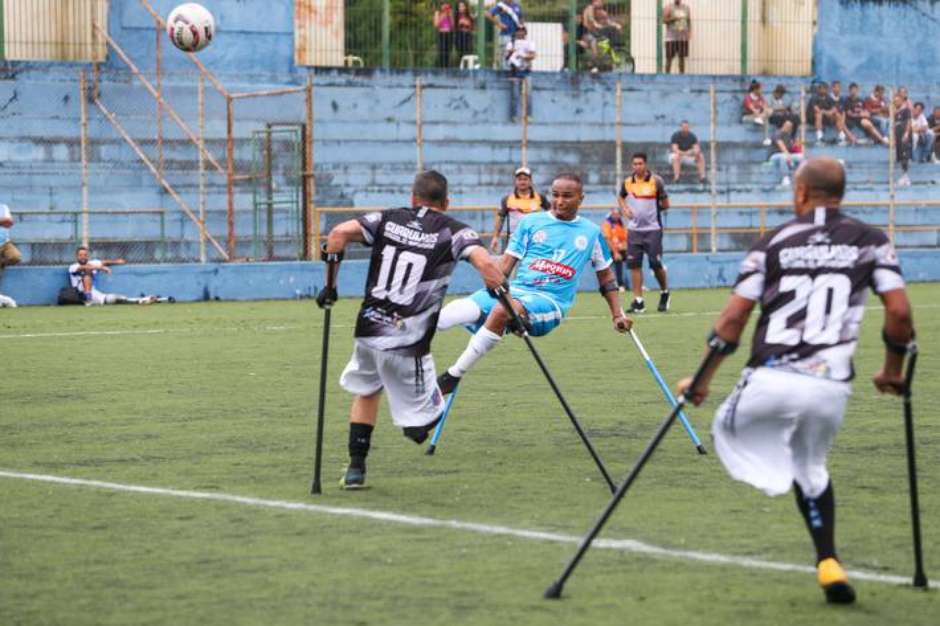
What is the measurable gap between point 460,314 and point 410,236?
2561mm

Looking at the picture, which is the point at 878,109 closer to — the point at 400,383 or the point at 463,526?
the point at 400,383

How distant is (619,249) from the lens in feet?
97.3

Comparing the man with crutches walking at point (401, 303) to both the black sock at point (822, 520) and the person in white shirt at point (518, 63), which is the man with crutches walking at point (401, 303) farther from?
the person in white shirt at point (518, 63)

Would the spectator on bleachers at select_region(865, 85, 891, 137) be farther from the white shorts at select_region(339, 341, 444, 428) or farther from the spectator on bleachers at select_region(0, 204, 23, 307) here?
the white shorts at select_region(339, 341, 444, 428)

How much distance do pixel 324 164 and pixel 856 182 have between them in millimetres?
11210

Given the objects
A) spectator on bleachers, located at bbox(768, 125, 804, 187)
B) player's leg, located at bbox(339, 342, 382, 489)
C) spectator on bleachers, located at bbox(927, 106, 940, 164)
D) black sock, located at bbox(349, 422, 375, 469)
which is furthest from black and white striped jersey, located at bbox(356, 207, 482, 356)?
spectator on bleachers, located at bbox(927, 106, 940, 164)

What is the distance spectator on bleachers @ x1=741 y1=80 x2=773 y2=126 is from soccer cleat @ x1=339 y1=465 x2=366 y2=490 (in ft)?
93.7

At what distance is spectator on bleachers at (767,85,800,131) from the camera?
3606cm

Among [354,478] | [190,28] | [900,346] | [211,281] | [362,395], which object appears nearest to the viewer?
[900,346]

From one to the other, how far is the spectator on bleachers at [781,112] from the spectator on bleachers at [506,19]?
5354 mm

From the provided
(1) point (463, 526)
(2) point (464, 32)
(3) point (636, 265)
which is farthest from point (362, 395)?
(2) point (464, 32)

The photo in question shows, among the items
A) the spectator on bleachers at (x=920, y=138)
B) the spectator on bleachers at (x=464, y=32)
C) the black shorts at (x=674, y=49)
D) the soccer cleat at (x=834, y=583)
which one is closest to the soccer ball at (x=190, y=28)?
the spectator on bleachers at (x=464, y=32)

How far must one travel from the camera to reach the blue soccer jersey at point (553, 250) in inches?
471

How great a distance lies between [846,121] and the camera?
121ft
